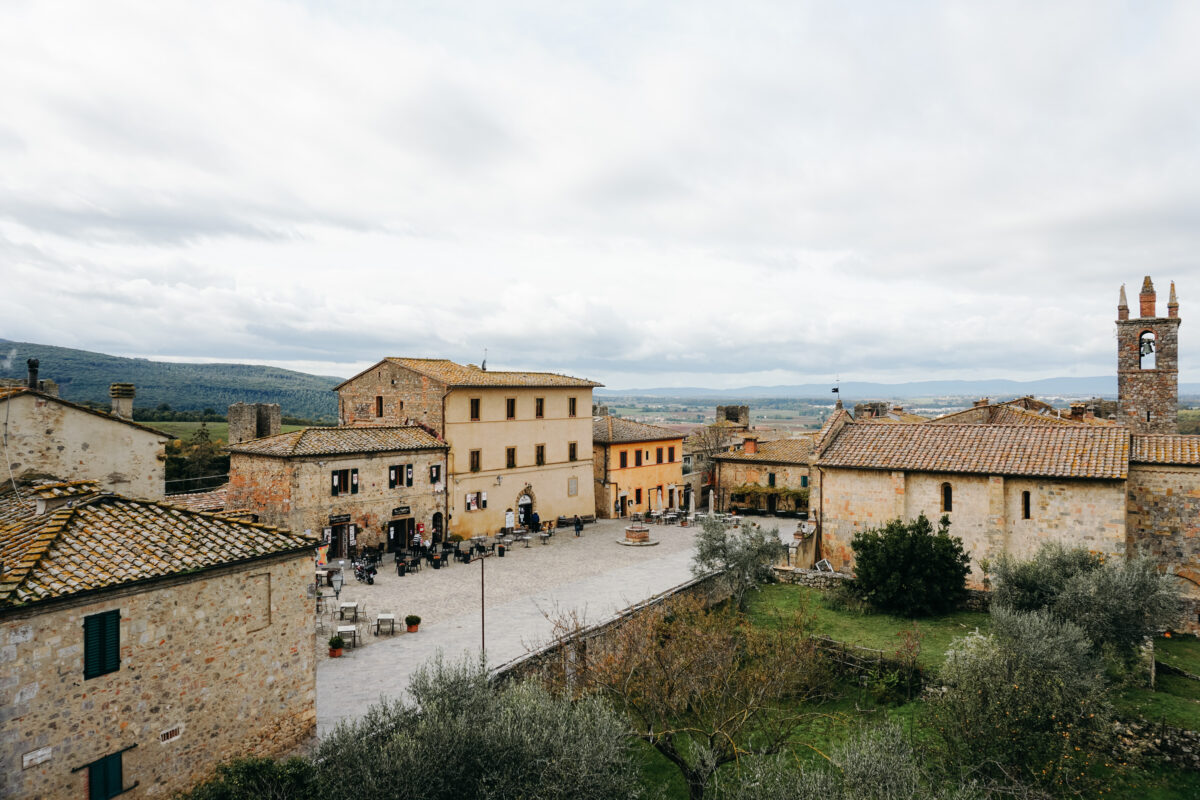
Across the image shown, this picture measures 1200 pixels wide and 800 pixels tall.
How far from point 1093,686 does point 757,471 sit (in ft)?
101

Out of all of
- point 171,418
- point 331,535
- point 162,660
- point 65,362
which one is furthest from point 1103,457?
point 65,362

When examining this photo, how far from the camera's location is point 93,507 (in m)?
11.8

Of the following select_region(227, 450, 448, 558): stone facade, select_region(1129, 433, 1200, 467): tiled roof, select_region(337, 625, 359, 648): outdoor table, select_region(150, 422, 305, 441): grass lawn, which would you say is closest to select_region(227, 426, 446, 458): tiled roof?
select_region(227, 450, 448, 558): stone facade

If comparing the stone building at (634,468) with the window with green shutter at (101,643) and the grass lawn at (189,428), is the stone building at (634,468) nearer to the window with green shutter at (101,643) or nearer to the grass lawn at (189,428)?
the grass lawn at (189,428)

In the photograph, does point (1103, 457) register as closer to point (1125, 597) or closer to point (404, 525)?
point (1125, 597)

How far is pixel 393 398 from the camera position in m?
36.4

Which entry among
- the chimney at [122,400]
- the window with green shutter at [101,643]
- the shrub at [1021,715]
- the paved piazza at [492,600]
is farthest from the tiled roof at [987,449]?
the chimney at [122,400]

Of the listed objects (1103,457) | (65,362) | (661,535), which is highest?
(65,362)

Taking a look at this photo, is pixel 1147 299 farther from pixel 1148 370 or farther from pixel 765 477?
pixel 765 477

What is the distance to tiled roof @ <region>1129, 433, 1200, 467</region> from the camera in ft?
77.3

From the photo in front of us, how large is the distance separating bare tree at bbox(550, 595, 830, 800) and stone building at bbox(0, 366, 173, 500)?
40.5ft

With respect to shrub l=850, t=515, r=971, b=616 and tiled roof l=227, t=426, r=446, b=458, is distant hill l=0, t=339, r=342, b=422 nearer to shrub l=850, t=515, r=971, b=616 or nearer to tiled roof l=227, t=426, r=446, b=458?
tiled roof l=227, t=426, r=446, b=458

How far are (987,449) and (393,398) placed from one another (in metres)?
29.6

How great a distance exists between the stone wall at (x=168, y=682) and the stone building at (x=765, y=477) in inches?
1364
